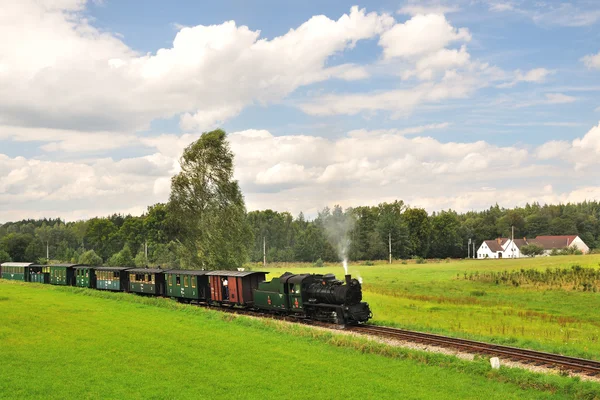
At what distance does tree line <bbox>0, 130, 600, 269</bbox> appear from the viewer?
57000 millimetres

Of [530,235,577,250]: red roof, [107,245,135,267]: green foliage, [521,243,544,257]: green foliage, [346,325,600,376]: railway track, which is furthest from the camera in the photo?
[530,235,577,250]: red roof

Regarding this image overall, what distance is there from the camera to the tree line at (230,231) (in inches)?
2244

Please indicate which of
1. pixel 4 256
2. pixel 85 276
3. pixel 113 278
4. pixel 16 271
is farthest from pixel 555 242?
pixel 4 256

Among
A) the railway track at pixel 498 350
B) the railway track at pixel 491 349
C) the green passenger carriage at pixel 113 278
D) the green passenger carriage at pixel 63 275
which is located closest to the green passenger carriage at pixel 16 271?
the green passenger carriage at pixel 63 275

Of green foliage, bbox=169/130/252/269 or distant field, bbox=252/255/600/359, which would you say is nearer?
distant field, bbox=252/255/600/359

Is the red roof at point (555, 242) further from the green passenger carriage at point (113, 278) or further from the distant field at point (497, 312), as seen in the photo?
the green passenger carriage at point (113, 278)

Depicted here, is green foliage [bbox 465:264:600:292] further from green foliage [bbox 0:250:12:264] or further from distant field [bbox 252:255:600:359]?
green foliage [bbox 0:250:12:264]

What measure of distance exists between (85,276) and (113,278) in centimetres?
819

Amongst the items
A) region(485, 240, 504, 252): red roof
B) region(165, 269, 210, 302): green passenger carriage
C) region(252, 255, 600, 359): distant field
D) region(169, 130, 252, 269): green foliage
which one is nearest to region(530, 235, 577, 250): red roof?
region(485, 240, 504, 252): red roof

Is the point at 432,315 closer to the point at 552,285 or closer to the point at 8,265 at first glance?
the point at 552,285

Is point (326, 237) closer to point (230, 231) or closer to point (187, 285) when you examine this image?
point (230, 231)

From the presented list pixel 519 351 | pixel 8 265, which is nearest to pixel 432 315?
pixel 519 351

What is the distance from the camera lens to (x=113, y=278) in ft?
186

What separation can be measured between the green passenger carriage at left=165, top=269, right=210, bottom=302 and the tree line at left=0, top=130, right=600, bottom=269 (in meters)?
8.14
